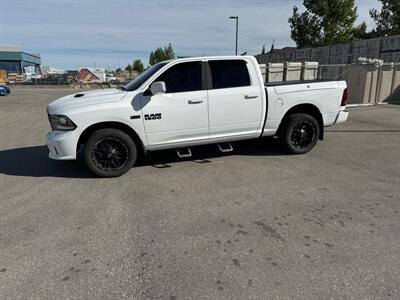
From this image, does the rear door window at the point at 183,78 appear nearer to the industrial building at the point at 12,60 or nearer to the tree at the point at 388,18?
the tree at the point at 388,18

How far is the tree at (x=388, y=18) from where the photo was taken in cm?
2759

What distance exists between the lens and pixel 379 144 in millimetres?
7223

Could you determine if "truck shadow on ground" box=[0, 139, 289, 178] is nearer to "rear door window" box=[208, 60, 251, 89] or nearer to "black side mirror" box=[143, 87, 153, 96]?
"black side mirror" box=[143, 87, 153, 96]

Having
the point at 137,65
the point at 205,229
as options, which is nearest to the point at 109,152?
the point at 205,229

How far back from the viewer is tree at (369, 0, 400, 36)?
90.5 feet

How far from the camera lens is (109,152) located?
17.0 feet

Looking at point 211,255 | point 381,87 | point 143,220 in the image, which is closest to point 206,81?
point 143,220

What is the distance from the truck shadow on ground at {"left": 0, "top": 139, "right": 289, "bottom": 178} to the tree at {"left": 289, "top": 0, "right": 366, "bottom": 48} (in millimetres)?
31030

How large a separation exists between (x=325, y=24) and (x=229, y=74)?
3320cm

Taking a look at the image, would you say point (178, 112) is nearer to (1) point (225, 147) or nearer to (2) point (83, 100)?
(1) point (225, 147)

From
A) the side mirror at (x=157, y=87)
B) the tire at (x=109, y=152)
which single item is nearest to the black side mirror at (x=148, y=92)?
the side mirror at (x=157, y=87)

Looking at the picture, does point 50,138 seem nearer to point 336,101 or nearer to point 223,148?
point 223,148

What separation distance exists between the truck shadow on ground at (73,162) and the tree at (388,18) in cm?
2794

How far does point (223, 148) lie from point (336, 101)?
8.19 ft
